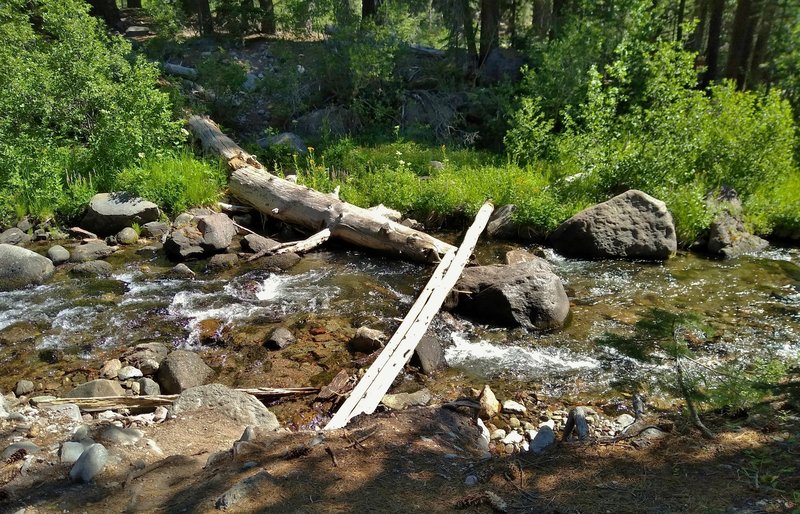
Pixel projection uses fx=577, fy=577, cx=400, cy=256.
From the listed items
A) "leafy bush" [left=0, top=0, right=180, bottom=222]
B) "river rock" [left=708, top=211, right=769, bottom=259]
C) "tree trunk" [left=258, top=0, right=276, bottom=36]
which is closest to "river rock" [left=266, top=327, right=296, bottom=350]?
"leafy bush" [left=0, top=0, right=180, bottom=222]

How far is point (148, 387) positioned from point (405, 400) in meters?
2.64

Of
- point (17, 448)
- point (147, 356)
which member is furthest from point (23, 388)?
point (17, 448)

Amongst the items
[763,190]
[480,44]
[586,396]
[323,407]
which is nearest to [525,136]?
[763,190]

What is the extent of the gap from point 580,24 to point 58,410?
13806mm

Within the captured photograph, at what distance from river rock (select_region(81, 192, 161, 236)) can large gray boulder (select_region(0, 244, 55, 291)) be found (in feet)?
5.93

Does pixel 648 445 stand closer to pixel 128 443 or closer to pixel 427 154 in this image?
pixel 128 443

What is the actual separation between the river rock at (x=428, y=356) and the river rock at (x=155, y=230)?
6286mm

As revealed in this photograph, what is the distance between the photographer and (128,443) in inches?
166

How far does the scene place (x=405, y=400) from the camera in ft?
19.0

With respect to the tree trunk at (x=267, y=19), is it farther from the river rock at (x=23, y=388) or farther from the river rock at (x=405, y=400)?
the river rock at (x=405, y=400)

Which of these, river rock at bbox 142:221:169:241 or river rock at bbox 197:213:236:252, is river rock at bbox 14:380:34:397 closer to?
river rock at bbox 197:213:236:252

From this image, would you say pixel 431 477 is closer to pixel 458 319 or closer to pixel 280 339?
pixel 280 339

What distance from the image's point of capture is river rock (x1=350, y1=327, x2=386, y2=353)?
6.85 meters

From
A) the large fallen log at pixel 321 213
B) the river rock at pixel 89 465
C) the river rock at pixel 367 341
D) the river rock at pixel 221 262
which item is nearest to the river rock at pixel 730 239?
the large fallen log at pixel 321 213
